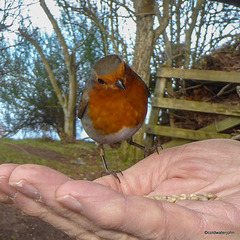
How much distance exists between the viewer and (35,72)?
2.27 metres

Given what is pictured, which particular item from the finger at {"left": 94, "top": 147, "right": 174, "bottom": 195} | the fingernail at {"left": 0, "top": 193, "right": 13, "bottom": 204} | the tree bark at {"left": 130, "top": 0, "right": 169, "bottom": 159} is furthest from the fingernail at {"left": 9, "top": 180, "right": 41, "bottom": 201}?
the tree bark at {"left": 130, "top": 0, "right": 169, "bottom": 159}

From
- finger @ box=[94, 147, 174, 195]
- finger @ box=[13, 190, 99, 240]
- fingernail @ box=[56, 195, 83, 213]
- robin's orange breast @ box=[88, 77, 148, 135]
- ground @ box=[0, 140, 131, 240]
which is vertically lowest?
ground @ box=[0, 140, 131, 240]

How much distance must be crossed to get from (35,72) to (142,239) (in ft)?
6.41

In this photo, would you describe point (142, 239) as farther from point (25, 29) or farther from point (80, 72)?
point (80, 72)

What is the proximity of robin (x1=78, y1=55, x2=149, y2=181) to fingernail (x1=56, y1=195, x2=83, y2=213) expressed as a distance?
40 cm

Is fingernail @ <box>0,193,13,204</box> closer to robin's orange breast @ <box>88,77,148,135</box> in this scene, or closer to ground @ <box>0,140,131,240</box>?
robin's orange breast @ <box>88,77,148,135</box>

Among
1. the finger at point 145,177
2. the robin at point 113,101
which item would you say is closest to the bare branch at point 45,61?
the robin at point 113,101

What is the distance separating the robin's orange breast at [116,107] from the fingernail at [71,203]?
43cm

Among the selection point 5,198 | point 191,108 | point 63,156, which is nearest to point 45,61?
point 63,156

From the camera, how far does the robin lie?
0.80 m

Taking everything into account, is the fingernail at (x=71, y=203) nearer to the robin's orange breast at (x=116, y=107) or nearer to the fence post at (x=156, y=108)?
the robin's orange breast at (x=116, y=107)

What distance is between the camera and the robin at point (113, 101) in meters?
0.80

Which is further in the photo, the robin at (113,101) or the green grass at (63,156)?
the green grass at (63,156)

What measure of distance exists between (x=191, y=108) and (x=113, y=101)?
5.46 feet
